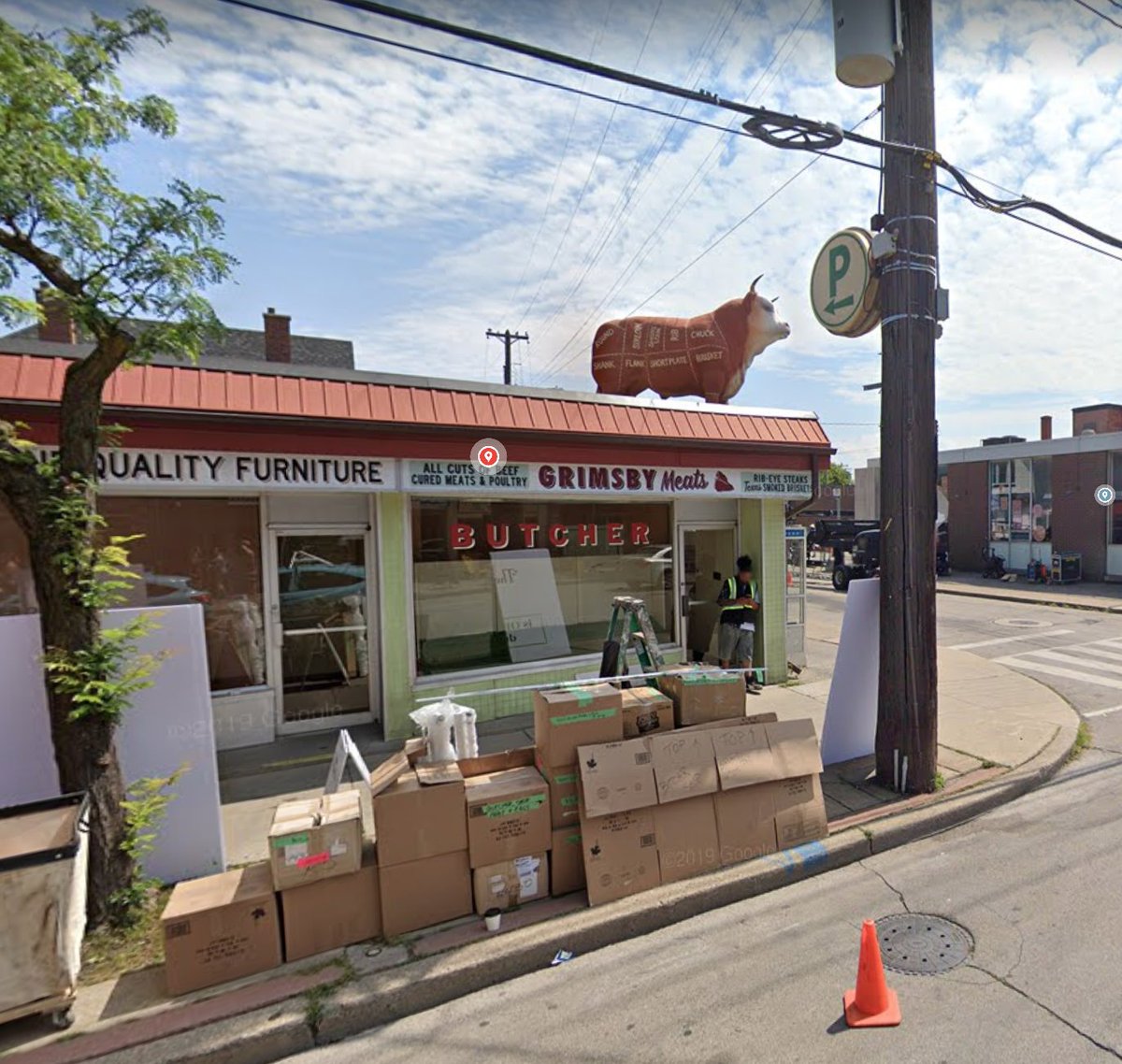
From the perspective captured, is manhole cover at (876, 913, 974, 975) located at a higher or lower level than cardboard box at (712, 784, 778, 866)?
lower

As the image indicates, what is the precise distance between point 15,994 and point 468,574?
511 cm

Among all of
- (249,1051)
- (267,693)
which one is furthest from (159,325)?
(267,693)

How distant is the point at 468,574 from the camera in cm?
746

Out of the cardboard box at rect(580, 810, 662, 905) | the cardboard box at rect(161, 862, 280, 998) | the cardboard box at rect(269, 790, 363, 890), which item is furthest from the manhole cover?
the cardboard box at rect(161, 862, 280, 998)

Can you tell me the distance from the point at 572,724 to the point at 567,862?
2.70 feet

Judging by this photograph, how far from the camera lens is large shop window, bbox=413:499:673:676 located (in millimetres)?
7199

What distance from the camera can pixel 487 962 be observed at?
3248 millimetres

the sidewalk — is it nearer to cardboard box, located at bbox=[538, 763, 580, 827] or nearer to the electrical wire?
cardboard box, located at bbox=[538, 763, 580, 827]

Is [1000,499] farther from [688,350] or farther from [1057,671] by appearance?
[688,350]

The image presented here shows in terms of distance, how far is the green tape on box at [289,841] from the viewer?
3.21 metres

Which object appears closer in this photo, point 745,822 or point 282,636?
point 745,822

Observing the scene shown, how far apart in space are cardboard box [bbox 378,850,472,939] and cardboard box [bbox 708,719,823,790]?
1.67 meters

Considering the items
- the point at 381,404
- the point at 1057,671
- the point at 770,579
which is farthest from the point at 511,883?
the point at 1057,671

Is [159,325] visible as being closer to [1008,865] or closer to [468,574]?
[468,574]
